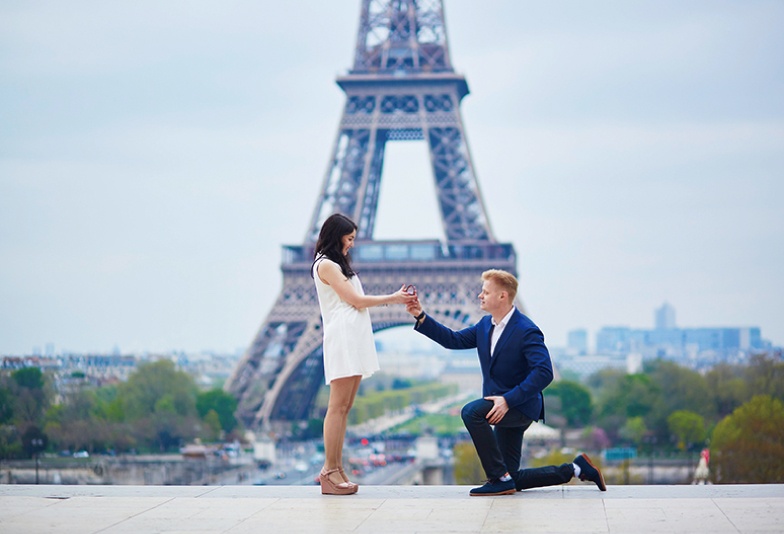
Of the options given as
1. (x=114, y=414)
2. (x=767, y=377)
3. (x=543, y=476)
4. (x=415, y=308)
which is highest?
(x=415, y=308)

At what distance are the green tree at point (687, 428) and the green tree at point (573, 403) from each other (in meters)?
10.5

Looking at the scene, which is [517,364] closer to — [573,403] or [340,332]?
[340,332]

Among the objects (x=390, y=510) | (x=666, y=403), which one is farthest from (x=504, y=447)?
(x=666, y=403)

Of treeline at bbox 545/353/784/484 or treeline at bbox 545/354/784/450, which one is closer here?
treeline at bbox 545/353/784/484

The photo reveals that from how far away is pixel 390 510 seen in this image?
26.9ft

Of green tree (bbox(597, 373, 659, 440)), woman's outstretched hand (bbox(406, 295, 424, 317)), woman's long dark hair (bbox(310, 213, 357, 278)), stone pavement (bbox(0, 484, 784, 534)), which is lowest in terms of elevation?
green tree (bbox(597, 373, 659, 440))

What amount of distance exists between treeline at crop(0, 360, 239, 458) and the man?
31.7 metres

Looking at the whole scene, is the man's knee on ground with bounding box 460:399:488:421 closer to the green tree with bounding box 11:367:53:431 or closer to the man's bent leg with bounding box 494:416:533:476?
the man's bent leg with bounding box 494:416:533:476

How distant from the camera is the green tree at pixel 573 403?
221ft

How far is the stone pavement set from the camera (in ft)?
24.9

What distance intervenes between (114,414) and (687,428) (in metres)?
22.5

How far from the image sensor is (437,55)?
5084 centimetres

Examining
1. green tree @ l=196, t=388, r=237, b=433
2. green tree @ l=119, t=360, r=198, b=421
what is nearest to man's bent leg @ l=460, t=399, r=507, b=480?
green tree @ l=196, t=388, r=237, b=433

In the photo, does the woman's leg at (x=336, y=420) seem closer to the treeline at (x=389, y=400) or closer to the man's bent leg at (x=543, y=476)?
the man's bent leg at (x=543, y=476)
